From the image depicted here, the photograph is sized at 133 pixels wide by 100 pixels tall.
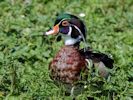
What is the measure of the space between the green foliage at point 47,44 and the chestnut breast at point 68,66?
0.47ft

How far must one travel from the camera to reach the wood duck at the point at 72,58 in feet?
20.0

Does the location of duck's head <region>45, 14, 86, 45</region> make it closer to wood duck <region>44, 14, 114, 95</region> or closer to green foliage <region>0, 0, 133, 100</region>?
wood duck <region>44, 14, 114, 95</region>

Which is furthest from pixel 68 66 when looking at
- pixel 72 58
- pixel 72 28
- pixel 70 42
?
pixel 72 28

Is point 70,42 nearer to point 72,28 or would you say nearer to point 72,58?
point 72,28

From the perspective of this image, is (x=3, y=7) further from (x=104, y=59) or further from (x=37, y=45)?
(x=104, y=59)

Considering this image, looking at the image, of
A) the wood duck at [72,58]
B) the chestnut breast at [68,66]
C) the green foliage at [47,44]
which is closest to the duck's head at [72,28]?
the wood duck at [72,58]

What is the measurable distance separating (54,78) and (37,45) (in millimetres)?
1552

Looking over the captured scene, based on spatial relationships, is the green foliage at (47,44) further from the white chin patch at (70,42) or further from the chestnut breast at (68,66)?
the white chin patch at (70,42)

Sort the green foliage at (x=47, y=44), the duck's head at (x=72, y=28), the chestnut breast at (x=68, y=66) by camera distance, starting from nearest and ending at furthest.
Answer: the green foliage at (x=47, y=44)
the chestnut breast at (x=68, y=66)
the duck's head at (x=72, y=28)

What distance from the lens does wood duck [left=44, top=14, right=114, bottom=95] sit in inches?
239

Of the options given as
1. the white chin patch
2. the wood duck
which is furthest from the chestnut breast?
the white chin patch

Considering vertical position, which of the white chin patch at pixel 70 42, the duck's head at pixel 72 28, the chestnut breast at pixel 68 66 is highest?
the duck's head at pixel 72 28

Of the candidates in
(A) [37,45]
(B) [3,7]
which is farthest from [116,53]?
(B) [3,7]

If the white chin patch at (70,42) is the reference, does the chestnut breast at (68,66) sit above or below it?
below
